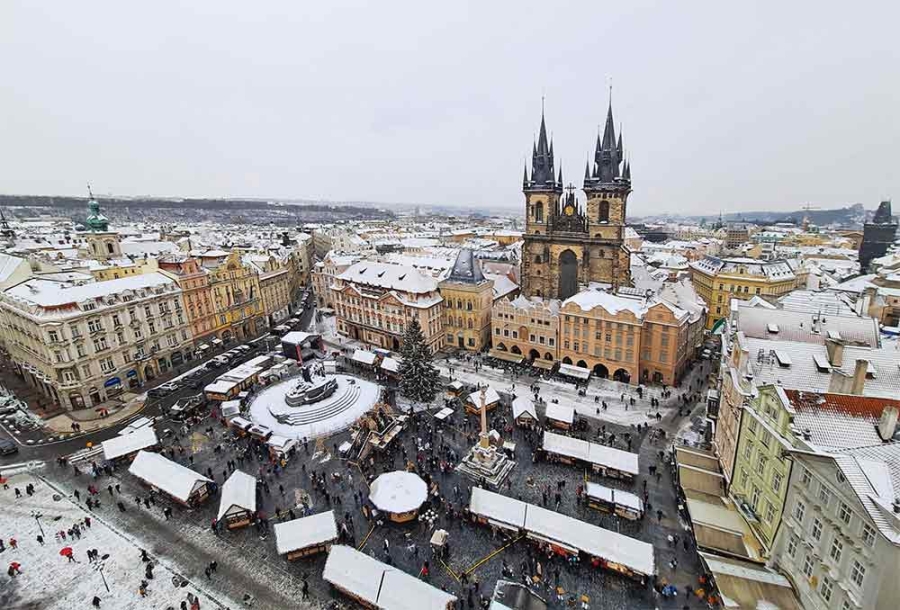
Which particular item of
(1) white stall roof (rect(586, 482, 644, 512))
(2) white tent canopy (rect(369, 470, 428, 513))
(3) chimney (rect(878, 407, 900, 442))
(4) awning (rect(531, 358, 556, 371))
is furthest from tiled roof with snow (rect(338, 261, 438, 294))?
(3) chimney (rect(878, 407, 900, 442))

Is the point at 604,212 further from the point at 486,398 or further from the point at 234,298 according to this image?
the point at 234,298

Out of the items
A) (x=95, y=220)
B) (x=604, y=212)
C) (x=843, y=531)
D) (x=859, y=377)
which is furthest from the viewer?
(x=95, y=220)

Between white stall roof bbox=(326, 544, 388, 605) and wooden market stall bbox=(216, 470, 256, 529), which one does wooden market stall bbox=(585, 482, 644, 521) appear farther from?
wooden market stall bbox=(216, 470, 256, 529)

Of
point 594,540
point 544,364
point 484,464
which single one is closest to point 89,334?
point 484,464

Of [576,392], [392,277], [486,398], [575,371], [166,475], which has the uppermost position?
[392,277]

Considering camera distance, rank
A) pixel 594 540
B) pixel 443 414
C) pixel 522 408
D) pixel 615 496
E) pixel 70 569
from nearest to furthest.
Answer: pixel 594 540 → pixel 70 569 → pixel 615 496 → pixel 522 408 → pixel 443 414

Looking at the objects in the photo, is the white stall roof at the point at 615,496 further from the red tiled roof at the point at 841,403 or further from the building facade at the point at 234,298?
the building facade at the point at 234,298

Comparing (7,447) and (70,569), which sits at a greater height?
(7,447)

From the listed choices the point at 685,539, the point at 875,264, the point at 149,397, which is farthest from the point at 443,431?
the point at 875,264
